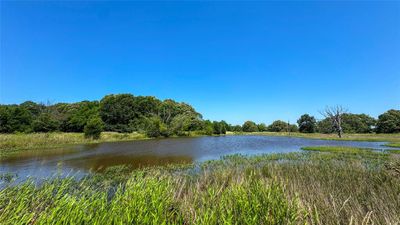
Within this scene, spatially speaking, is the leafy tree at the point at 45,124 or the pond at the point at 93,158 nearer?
the pond at the point at 93,158

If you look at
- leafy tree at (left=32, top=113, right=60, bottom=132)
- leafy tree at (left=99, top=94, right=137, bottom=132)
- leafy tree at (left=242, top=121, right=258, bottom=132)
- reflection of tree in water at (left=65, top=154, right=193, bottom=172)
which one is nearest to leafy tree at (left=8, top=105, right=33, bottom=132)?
leafy tree at (left=32, top=113, right=60, bottom=132)

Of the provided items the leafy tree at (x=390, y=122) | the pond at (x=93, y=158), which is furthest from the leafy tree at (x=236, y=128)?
the pond at (x=93, y=158)

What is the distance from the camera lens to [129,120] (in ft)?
218

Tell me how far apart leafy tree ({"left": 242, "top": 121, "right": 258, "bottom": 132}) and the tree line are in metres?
13.0

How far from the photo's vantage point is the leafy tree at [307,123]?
81062 mm

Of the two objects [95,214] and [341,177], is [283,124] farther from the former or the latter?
[95,214]

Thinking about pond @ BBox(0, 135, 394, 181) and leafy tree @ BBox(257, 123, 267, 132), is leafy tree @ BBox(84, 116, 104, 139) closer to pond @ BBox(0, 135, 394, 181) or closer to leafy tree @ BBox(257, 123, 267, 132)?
pond @ BBox(0, 135, 394, 181)

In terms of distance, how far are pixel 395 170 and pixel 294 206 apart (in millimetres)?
5164

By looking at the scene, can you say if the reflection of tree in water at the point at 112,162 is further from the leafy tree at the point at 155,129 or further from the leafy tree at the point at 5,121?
the leafy tree at the point at 5,121

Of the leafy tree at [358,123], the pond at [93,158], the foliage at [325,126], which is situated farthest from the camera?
the foliage at [325,126]

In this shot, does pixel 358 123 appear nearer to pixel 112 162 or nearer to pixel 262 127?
pixel 262 127

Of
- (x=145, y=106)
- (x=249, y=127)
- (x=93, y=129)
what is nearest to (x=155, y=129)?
(x=93, y=129)

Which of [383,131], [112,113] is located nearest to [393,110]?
[383,131]

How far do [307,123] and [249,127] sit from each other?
30.4 meters
